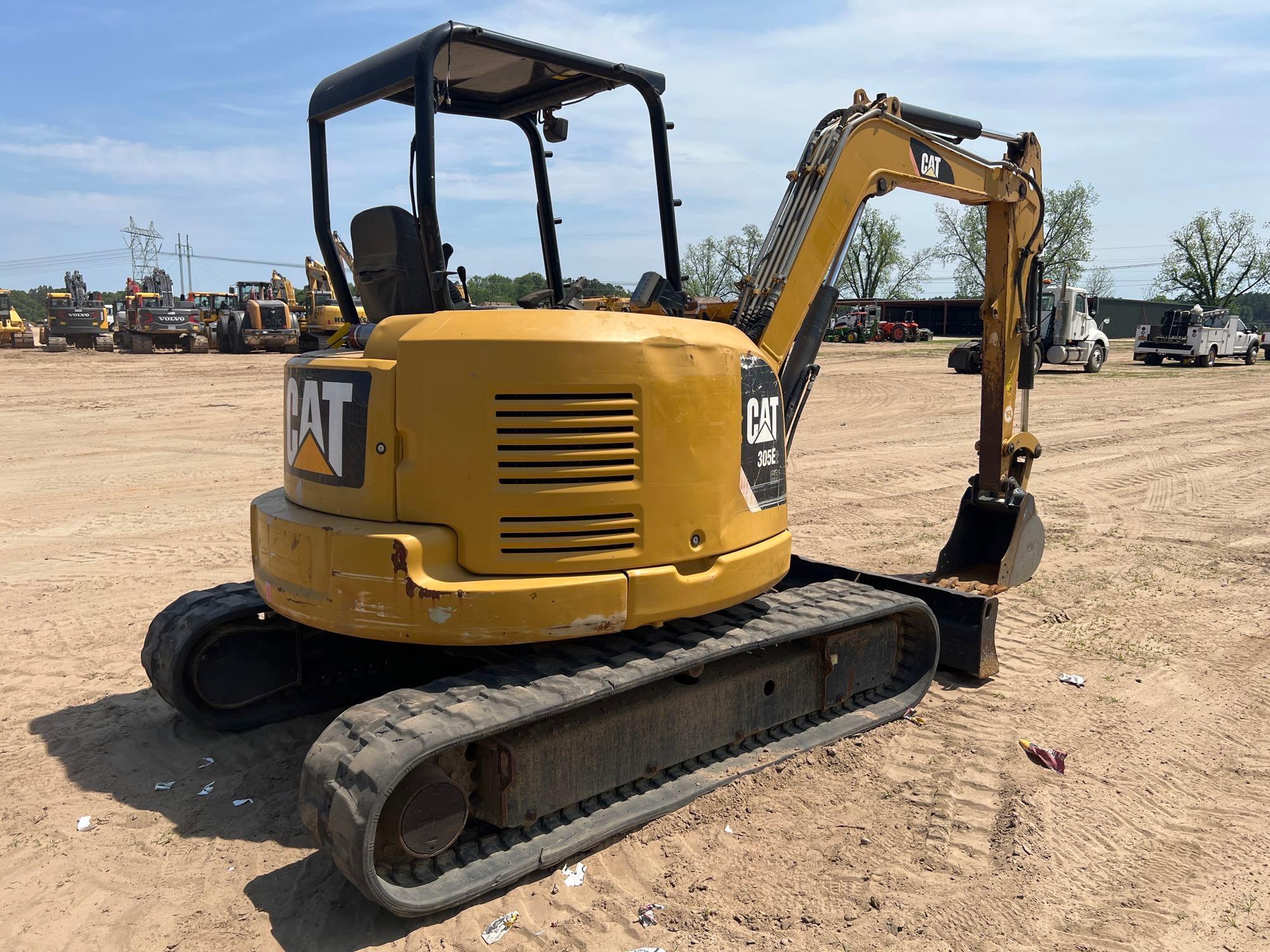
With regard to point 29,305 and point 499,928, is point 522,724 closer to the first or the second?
point 499,928

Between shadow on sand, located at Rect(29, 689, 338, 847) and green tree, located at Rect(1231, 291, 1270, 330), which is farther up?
green tree, located at Rect(1231, 291, 1270, 330)

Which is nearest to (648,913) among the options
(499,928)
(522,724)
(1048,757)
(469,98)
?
(499,928)

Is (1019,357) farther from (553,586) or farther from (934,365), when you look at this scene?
(934,365)

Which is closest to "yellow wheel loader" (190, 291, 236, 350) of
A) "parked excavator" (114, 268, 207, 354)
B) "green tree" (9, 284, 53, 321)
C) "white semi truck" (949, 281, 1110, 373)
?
"parked excavator" (114, 268, 207, 354)

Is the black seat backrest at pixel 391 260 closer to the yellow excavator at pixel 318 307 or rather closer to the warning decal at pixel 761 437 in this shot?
the warning decal at pixel 761 437

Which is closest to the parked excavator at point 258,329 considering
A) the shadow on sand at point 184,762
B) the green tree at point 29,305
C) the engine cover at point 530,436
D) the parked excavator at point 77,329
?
the parked excavator at point 77,329

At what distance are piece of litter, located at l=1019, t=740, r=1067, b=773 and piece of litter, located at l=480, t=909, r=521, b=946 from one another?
8.27 feet

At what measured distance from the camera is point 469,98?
5016 mm

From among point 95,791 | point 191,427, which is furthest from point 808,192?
point 191,427

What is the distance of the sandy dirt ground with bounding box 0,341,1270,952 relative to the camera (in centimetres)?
334

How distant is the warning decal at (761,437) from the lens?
4.29 m

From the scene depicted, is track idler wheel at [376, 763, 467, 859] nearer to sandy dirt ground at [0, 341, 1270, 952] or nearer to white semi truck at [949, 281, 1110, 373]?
sandy dirt ground at [0, 341, 1270, 952]

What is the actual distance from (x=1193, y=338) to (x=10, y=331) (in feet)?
142

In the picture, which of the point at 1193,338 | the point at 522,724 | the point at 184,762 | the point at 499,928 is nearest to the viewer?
the point at 499,928
